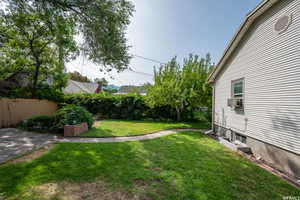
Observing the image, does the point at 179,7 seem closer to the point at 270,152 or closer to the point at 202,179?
the point at 270,152

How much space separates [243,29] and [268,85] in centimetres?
268

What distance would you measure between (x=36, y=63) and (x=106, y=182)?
12.4m

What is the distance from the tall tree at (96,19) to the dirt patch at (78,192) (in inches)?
212

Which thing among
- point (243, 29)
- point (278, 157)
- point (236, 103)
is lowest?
point (278, 157)

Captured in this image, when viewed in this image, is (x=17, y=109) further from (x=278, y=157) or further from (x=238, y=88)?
(x=278, y=157)

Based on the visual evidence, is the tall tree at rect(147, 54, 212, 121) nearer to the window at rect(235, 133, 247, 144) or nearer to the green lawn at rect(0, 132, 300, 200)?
the window at rect(235, 133, 247, 144)

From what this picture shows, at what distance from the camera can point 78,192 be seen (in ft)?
7.64

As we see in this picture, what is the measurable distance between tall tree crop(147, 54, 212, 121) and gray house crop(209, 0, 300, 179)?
3961mm

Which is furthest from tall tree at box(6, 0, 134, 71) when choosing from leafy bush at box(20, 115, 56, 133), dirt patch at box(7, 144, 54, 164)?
dirt patch at box(7, 144, 54, 164)

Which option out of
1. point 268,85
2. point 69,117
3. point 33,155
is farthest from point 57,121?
point 268,85

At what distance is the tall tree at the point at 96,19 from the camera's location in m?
5.32

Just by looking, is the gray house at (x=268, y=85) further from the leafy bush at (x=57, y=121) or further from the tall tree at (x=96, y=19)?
the leafy bush at (x=57, y=121)

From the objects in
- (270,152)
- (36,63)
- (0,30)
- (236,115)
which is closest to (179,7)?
(236,115)

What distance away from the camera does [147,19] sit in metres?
Result: 8.27
